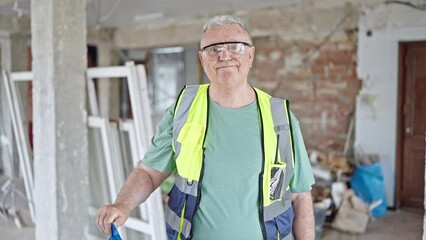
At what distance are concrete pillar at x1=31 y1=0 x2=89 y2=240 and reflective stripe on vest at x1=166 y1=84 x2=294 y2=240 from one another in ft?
6.32

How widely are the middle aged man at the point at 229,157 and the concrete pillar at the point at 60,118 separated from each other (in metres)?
1.89

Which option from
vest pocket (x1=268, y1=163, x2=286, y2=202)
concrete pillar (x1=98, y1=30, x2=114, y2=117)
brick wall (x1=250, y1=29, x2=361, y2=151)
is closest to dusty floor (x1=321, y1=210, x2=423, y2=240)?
brick wall (x1=250, y1=29, x2=361, y2=151)

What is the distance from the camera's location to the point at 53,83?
3154 mm

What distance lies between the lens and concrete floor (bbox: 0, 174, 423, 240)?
14.4 feet

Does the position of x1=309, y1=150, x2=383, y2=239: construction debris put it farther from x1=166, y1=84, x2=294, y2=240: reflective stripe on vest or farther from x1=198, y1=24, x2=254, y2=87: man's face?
x1=198, y1=24, x2=254, y2=87: man's face

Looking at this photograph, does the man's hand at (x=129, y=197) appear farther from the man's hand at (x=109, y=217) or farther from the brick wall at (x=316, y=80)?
the brick wall at (x=316, y=80)

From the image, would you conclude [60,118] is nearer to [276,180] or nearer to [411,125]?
[276,180]

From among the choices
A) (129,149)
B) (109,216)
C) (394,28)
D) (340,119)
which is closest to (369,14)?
(394,28)

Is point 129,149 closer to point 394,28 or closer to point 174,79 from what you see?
point 394,28

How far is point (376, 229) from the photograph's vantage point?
4.78 metres

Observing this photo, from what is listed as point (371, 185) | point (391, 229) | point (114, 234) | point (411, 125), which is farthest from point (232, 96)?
point (411, 125)

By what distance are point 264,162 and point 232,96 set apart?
253 millimetres

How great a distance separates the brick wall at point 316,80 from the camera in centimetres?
587

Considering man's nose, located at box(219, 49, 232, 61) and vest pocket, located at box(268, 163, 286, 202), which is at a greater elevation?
man's nose, located at box(219, 49, 232, 61)
